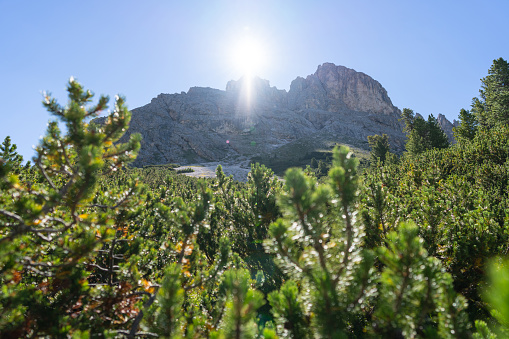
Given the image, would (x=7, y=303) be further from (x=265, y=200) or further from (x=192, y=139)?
(x=192, y=139)

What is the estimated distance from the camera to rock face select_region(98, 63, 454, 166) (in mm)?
122988

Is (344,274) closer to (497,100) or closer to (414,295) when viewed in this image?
(414,295)

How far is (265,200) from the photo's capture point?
812 cm

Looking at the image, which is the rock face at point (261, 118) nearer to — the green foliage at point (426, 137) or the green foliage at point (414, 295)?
the green foliage at point (426, 137)

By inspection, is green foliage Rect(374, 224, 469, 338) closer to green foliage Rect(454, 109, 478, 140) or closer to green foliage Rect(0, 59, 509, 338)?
green foliage Rect(0, 59, 509, 338)

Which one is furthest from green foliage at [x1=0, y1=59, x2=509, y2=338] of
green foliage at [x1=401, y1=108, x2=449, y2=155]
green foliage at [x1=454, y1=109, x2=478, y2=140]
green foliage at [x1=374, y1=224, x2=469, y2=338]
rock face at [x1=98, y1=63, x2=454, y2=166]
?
rock face at [x1=98, y1=63, x2=454, y2=166]

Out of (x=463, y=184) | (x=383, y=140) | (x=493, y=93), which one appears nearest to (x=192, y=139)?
(x=383, y=140)

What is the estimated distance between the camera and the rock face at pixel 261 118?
123 m

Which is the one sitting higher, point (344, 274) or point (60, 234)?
point (60, 234)

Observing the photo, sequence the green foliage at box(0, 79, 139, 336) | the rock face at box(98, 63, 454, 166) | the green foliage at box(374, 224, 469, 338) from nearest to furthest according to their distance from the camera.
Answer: the green foliage at box(374, 224, 469, 338) → the green foliage at box(0, 79, 139, 336) → the rock face at box(98, 63, 454, 166)

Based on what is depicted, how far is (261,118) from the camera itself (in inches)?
6009

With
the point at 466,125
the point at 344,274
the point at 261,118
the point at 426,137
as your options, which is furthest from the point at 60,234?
the point at 261,118

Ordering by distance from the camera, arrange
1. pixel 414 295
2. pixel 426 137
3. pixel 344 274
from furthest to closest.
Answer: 1. pixel 426 137
2. pixel 344 274
3. pixel 414 295

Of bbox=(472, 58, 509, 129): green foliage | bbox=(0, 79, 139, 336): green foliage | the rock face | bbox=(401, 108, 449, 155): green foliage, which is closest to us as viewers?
bbox=(0, 79, 139, 336): green foliage
